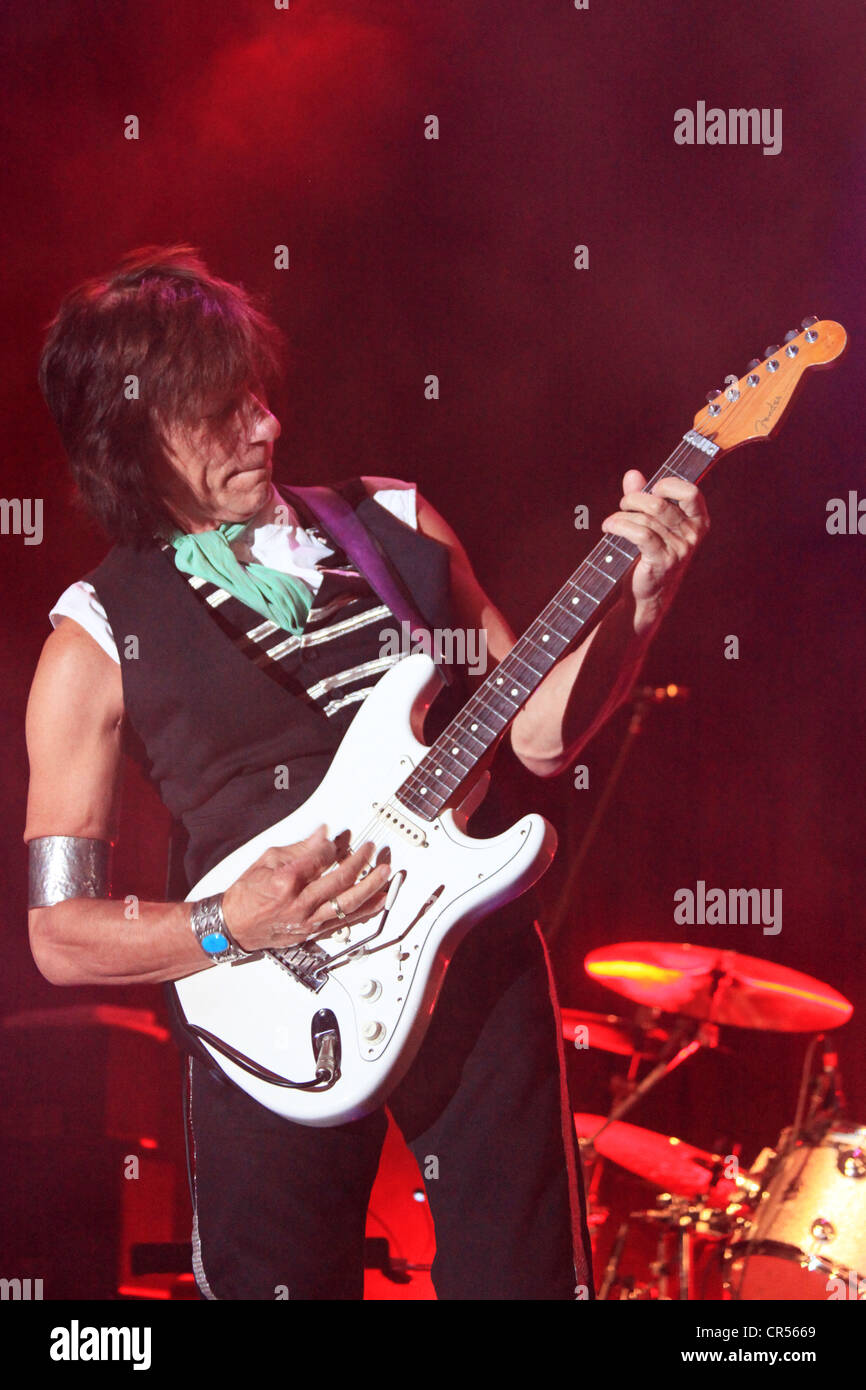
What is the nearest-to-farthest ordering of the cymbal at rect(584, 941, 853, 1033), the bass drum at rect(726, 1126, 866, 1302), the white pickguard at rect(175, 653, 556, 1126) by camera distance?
the white pickguard at rect(175, 653, 556, 1126)
the bass drum at rect(726, 1126, 866, 1302)
the cymbal at rect(584, 941, 853, 1033)

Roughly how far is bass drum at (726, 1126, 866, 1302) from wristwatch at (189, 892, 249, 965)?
153cm

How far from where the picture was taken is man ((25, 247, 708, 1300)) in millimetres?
1662

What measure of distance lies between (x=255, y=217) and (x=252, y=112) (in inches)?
9.2

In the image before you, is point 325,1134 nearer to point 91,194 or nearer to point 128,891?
point 128,891

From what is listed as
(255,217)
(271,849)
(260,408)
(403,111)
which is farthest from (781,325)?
(271,849)

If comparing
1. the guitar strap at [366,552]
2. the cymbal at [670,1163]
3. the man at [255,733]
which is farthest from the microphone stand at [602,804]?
the guitar strap at [366,552]

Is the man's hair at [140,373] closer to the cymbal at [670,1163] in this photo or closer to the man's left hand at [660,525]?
the man's left hand at [660,525]

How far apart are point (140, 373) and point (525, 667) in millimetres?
775

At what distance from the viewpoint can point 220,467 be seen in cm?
191

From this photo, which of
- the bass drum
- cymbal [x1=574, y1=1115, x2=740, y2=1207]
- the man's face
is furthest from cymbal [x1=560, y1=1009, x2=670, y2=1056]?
the man's face

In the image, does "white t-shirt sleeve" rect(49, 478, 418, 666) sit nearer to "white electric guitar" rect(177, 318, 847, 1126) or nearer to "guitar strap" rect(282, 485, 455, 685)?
"guitar strap" rect(282, 485, 455, 685)

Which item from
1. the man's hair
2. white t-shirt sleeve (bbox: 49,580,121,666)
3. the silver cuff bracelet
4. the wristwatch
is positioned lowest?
the wristwatch

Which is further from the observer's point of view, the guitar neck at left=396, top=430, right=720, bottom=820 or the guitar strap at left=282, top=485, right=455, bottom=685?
the guitar strap at left=282, top=485, right=455, bottom=685

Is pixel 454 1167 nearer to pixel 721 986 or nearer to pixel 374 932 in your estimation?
pixel 374 932
